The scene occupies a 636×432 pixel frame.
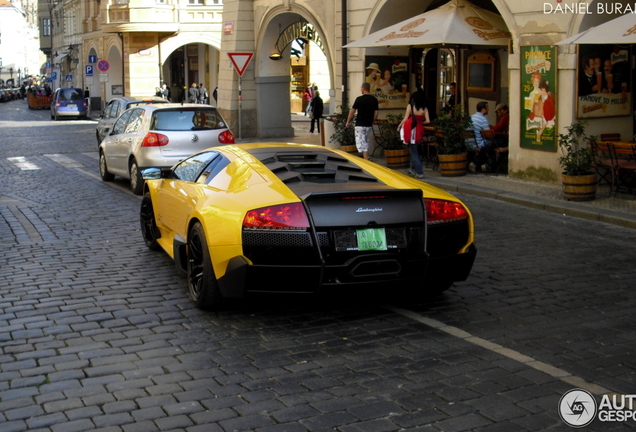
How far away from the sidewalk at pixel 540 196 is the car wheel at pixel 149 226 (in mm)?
5977

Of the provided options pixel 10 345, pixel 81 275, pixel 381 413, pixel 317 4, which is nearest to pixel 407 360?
pixel 381 413

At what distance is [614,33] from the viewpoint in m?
11.7

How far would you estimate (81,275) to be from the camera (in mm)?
8312

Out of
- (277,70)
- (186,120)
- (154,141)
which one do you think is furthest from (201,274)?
(277,70)

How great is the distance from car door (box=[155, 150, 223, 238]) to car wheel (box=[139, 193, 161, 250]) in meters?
0.34

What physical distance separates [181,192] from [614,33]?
6.92 metres

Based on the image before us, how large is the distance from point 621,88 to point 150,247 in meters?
9.03

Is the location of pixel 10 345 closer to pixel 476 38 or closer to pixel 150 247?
pixel 150 247

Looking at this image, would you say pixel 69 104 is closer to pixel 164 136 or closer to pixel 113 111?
pixel 113 111

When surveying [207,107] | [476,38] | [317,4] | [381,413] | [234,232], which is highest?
[317,4]

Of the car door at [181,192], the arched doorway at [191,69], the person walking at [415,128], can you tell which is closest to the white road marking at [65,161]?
the person walking at [415,128]

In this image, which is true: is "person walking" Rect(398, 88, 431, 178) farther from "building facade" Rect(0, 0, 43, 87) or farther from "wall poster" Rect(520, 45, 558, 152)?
"building facade" Rect(0, 0, 43, 87)

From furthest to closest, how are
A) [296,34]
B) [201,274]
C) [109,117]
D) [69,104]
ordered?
[69,104], [296,34], [109,117], [201,274]

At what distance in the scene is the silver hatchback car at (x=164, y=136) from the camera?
14.6 metres
